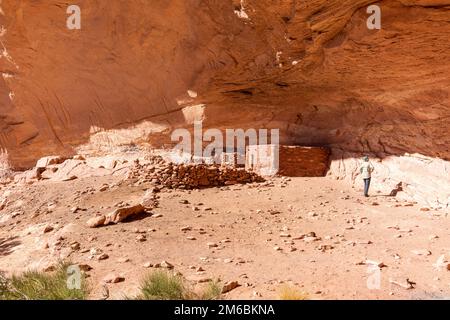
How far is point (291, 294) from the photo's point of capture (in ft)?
9.36

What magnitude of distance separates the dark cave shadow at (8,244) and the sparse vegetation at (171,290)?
3.11 meters

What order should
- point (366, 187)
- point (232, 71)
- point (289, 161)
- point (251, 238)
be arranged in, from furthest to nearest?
1. point (289, 161)
2. point (232, 71)
3. point (366, 187)
4. point (251, 238)

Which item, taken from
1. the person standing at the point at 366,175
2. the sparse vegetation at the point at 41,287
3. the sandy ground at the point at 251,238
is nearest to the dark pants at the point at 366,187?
the person standing at the point at 366,175

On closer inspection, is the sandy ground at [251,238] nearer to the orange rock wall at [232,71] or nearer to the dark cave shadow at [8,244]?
the dark cave shadow at [8,244]

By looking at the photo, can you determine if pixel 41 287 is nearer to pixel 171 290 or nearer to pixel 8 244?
pixel 171 290

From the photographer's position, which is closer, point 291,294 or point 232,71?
point 291,294

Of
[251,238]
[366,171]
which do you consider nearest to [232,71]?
[366,171]

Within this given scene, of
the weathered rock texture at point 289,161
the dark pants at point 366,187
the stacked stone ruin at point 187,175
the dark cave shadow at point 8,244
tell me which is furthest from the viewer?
the weathered rock texture at point 289,161

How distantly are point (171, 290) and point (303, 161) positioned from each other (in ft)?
19.0

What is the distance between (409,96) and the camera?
6777 mm

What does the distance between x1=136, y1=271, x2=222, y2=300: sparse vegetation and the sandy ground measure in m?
0.17

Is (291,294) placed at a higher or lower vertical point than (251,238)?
higher

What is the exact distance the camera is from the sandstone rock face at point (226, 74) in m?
5.66

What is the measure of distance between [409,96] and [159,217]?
197 inches
